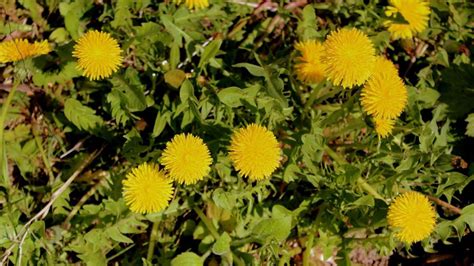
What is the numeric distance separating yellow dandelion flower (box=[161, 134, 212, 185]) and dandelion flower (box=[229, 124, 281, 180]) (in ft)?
0.39

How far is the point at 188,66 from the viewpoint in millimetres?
2873

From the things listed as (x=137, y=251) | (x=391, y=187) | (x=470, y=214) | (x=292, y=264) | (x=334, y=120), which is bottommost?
(x=292, y=264)

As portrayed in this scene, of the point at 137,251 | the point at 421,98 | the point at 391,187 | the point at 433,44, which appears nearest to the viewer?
the point at 391,187

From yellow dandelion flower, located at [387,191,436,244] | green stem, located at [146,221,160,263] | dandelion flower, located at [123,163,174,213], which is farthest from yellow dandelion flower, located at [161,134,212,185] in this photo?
yellow dandelion flower, located at [387,191,436,244]

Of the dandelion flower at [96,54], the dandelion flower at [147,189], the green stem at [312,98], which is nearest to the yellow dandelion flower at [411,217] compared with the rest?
the green stem at [312,98]

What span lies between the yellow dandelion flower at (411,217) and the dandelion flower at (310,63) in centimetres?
67

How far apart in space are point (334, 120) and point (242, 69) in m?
0.59

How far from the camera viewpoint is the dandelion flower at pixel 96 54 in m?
2.23

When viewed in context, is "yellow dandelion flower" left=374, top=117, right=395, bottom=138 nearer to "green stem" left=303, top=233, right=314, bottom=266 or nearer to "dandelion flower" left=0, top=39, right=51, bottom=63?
"green stem" left=303, top=233, right=314, bottom=266

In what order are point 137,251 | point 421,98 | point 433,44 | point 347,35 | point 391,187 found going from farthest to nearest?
1. point 433,44
2. point 421,98
3. point 137,251
4. point 391,187
5. point 347,35

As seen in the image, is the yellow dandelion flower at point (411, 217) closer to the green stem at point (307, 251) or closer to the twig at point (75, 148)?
the green stem at point (307, 251)

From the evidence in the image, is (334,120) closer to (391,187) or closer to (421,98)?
(391,187)

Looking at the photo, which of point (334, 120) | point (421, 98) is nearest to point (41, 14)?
point (334, 120)

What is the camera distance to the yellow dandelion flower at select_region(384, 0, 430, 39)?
2840mm
